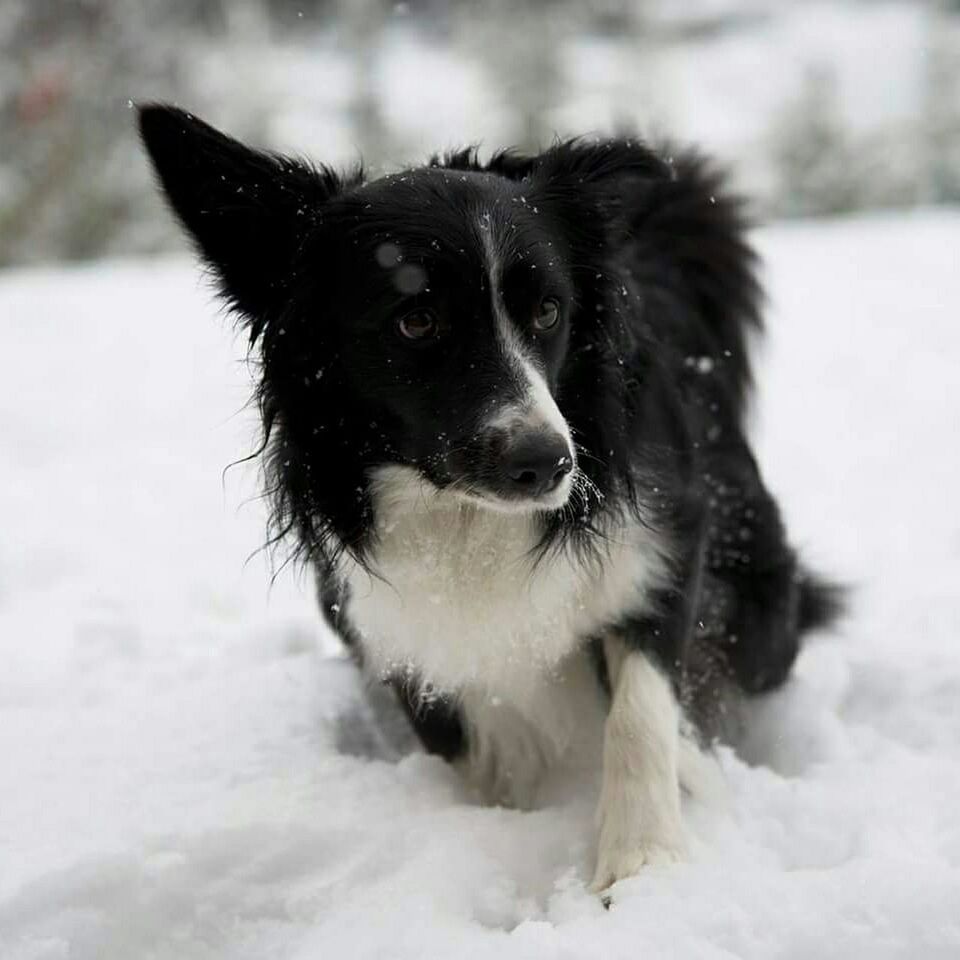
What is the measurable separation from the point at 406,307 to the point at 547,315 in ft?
1.17

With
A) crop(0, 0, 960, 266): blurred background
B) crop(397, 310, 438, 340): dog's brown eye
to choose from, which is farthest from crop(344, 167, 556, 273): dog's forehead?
crop(0, 0, 960, 266): blurred background

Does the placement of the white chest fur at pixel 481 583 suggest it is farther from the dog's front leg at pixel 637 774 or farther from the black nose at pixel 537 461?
the black nose at pixel 537 461

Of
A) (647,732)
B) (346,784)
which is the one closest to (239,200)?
(346,784)

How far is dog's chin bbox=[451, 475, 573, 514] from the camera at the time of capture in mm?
2535

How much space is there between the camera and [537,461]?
8.04 ft

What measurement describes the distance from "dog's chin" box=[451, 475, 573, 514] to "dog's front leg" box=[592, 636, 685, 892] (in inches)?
23.4

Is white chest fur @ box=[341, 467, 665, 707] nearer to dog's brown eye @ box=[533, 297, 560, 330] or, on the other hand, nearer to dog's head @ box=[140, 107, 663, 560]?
dog's head @ box=[140, 107, 663, 560]

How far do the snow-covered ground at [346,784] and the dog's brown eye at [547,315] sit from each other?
35.9 inches

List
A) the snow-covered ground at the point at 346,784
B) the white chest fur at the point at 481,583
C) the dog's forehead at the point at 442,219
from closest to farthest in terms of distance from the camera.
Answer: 1. the snow-covered ground at the point at 346,784
2. the dog's forehead at the point at 442,219
3. the white chest fur at the point at 481,583

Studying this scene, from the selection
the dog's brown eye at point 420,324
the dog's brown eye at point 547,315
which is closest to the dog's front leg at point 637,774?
the dog's brown eye at point 547,315

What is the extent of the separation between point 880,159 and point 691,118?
67.6 feet

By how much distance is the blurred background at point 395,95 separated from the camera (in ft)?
75.5

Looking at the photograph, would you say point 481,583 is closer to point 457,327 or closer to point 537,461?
point 537,461

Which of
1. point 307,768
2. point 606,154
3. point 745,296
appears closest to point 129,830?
point 307,768
